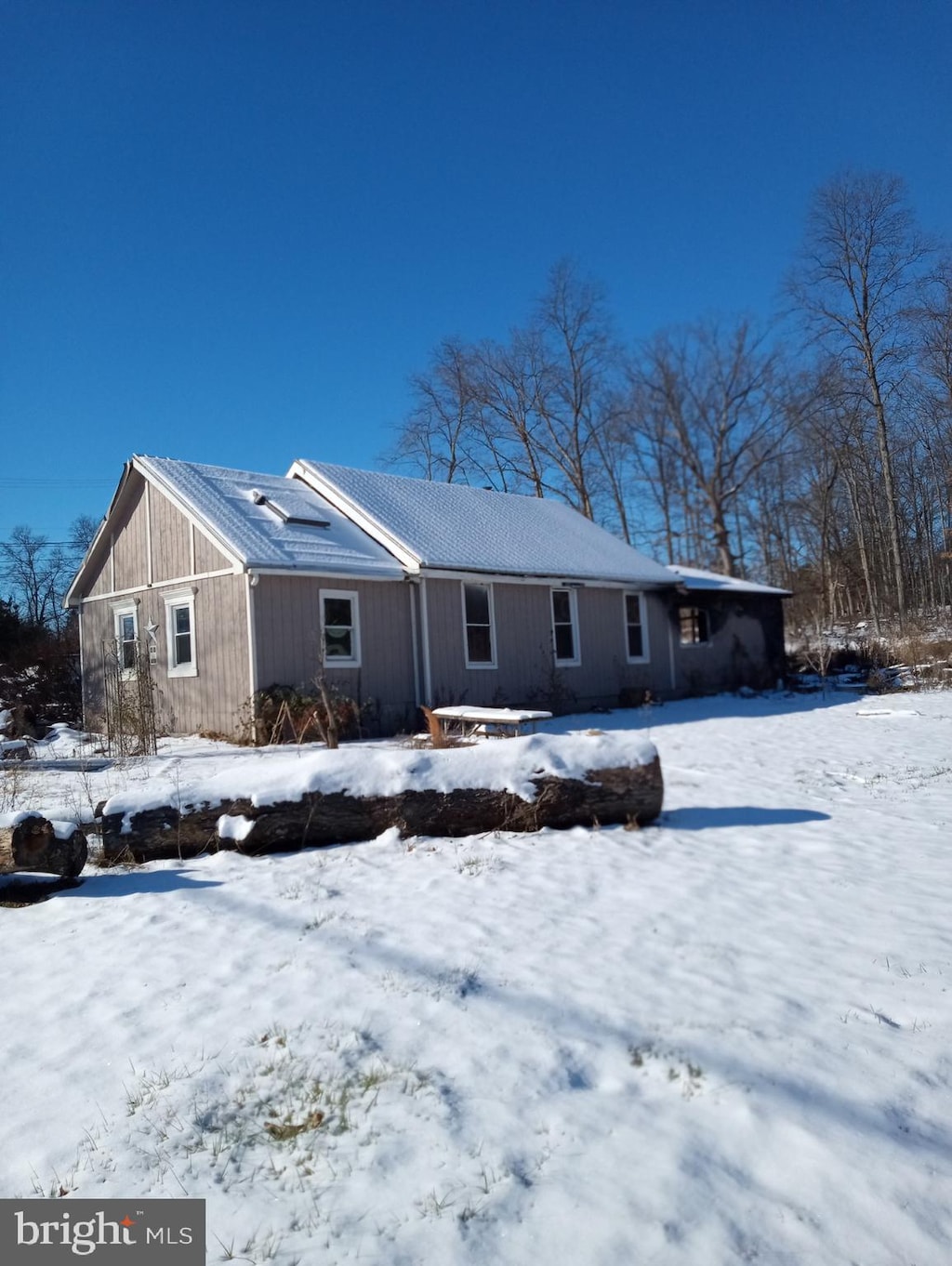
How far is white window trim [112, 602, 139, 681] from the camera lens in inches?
701

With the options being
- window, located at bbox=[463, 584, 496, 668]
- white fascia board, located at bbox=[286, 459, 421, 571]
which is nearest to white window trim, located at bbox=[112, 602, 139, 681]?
white fascia board, located at bbox=[286, 459, 421, 571]

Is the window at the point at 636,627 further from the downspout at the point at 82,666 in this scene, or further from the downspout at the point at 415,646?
the downspout at the point at 82,666

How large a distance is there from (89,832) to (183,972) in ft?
11.3

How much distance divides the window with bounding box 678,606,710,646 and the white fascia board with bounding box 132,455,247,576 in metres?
12.5

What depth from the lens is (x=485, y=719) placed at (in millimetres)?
12125

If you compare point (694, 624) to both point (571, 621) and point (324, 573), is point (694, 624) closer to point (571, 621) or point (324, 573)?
point (571, 621)

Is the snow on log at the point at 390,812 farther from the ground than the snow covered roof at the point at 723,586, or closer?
closer

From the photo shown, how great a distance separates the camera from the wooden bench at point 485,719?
11.8 meters

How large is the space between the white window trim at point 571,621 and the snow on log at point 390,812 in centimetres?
1198

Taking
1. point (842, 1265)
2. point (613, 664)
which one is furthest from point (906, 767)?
point (613, 664)

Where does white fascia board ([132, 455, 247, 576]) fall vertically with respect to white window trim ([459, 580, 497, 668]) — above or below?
above

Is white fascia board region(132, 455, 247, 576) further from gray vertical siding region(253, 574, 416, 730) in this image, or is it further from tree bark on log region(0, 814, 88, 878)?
tree bark on log region(0, 814, 88, 878)
